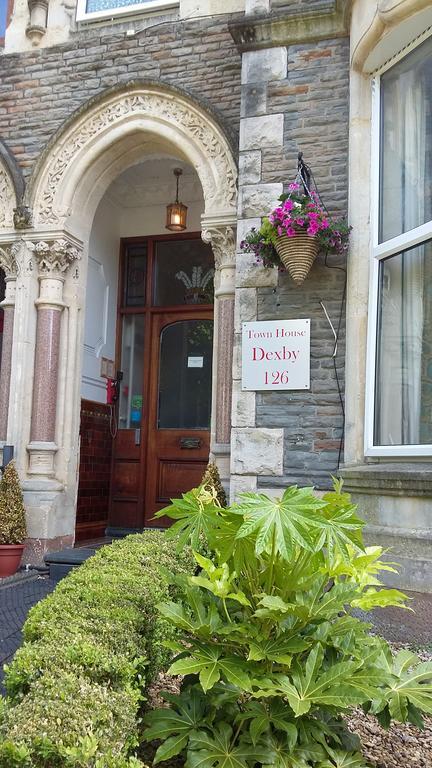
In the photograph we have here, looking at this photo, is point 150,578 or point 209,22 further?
point 209,22

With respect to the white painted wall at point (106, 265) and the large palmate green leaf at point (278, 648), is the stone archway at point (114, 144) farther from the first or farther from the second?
the large palmate green leaf at point (278, 648)

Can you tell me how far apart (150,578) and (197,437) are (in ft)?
15.5

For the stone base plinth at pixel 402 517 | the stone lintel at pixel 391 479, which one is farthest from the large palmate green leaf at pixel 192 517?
the stone lintel at pixel 391 479

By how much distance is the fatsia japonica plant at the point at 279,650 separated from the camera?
1957 millimetres

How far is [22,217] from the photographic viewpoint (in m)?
6.63

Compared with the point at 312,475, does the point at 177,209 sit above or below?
above

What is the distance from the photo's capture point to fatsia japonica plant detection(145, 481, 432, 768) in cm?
196

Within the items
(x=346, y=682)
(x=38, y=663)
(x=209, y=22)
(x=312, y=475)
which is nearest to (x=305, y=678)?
(x=346, y=682)

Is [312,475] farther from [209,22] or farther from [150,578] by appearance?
[209,22]

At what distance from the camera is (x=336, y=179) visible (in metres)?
5.09

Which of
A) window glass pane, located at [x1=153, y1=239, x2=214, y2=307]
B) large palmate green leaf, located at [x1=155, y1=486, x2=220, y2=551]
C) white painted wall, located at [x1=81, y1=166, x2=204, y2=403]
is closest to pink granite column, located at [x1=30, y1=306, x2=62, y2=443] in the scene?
white painted wall, located at [x1=81, y1=166, x2=204, y2=403]

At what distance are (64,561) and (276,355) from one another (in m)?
2.33

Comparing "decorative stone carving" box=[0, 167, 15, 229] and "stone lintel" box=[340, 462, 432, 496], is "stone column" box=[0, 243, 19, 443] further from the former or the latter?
"stone lintel" box=[340, 462, 432, 496]

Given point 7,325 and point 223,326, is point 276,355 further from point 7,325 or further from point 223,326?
point 7,325
